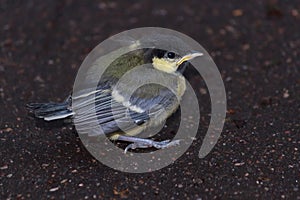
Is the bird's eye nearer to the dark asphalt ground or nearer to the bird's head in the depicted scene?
the bird's head

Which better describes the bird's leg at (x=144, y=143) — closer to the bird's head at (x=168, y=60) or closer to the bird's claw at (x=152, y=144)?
the bird's claw at (x=152, y=144)

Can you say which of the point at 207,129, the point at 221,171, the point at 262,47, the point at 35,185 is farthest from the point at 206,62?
the point at 35,185

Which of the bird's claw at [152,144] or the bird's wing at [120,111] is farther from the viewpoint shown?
the bird's claw at [152,144]

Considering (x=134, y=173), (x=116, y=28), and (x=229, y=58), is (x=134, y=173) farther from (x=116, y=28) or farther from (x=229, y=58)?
(x=116, y=28)

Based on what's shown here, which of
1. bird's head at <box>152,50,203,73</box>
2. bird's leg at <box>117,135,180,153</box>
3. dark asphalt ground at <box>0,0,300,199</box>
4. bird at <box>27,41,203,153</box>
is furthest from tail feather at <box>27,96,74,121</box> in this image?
bird's head at <box>152,50,203,73</box>

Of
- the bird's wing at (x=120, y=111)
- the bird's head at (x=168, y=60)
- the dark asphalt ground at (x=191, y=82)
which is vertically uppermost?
the bird's head at (x=168, y=60)

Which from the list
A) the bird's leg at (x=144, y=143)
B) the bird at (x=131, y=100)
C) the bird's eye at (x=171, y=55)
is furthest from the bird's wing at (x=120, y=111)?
the bird's eye at (x=171, y=55)

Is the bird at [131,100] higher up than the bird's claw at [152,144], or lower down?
higher up
